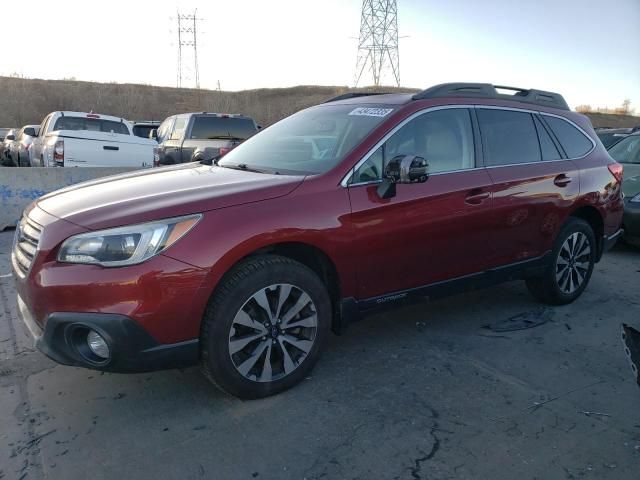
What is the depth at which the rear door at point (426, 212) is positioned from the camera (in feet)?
11.1

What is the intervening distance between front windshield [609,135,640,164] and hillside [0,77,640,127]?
32.5 m

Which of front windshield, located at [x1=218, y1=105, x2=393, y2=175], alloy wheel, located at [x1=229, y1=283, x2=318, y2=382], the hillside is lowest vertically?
alloy wheel, located at [x1=229, y1=283, x2=318, y2=382]

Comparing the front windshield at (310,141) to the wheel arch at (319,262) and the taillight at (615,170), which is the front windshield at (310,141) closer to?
the wheel arch at (319,262)

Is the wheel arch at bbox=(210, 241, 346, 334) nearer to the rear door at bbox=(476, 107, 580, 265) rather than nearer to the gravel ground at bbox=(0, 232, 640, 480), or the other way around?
the gravel ground at bbox=(0, 232, 640, 480)

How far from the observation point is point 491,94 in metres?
4.31

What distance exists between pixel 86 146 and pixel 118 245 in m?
8.75

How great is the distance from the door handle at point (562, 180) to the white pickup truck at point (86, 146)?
8815 millimetres

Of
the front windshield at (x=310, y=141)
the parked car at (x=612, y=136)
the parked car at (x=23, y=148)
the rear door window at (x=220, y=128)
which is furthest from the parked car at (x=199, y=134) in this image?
the front windshield at (x=310, y=141)

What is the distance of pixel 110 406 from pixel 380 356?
180 cm

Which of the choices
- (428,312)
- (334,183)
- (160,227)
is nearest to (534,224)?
(428,312)

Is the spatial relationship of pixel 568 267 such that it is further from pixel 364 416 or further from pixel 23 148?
pixel 23 148

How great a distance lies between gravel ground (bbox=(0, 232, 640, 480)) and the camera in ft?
8.40

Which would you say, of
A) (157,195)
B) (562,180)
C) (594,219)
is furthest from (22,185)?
(594,219)

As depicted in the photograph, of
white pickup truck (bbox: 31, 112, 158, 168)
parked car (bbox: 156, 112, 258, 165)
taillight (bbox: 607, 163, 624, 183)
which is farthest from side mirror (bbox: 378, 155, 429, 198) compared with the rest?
white pickup truck (bbox: 31, 112, 158, 168)
